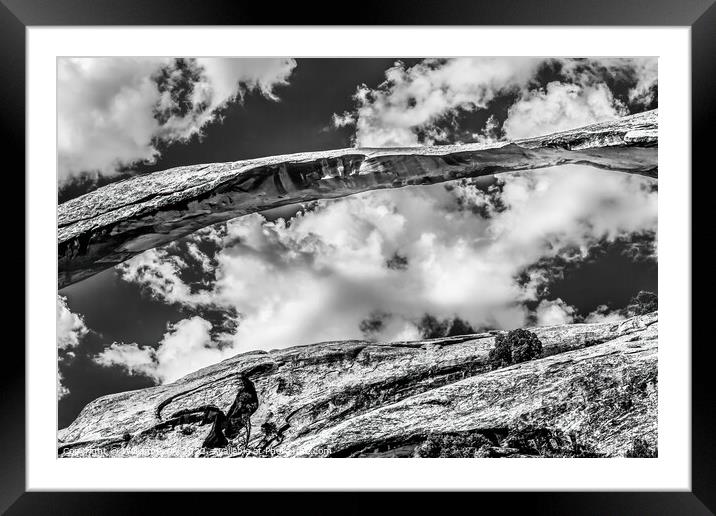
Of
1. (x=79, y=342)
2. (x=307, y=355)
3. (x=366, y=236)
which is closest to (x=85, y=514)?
(x=79, y=342)

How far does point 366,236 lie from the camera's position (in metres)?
3.52

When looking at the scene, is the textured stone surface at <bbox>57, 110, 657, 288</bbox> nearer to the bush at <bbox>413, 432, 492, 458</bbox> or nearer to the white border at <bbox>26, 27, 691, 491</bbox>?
the white border at <bbox>26, 27, 691, 491</bbox>

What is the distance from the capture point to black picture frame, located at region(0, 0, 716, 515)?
8.13ft

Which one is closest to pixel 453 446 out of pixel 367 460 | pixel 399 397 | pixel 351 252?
pixel 399 397

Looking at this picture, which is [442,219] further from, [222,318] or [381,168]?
[222,318]

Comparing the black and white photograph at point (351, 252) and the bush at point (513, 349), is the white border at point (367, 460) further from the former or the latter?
the bush at point (513, 349)

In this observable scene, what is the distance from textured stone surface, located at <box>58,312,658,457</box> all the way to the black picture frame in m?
0.62

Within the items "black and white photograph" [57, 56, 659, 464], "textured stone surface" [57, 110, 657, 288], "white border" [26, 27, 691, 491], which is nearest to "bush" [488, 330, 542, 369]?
"black and white photograph" [57, 56, 659, 464]

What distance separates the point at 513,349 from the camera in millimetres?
3553

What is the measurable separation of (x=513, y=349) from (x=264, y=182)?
2393 mm
